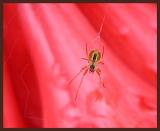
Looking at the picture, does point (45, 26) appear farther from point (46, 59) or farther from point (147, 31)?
point (147, 31)

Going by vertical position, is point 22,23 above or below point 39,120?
above

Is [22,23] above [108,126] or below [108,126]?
above

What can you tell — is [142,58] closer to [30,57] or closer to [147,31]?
[147,31]

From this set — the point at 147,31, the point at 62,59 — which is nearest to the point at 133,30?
the point at 147,31

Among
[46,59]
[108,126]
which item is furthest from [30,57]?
[108,126]

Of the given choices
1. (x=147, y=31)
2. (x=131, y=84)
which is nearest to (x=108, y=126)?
(x=131, y=84)
